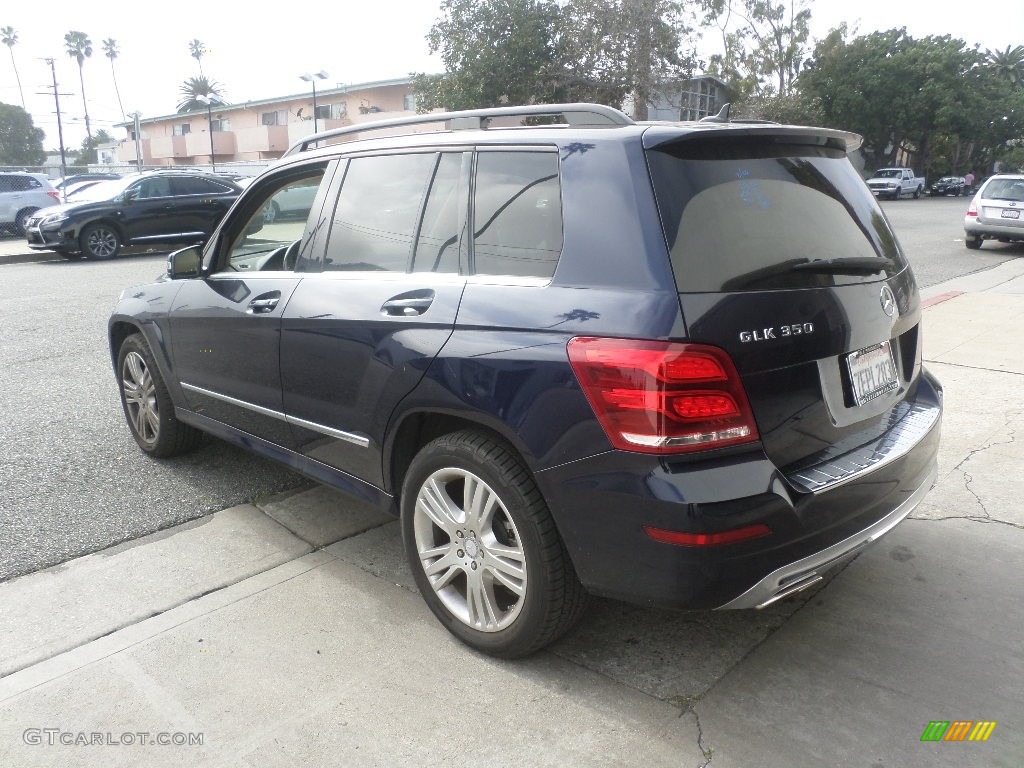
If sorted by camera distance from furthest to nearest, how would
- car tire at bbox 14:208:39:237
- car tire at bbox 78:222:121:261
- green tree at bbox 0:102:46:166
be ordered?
green tree at bbox 0:102:46:166
car tire at bbox 14:208:39:237
car tire at bbox 78:222:121:261

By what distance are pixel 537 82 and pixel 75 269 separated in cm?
2279

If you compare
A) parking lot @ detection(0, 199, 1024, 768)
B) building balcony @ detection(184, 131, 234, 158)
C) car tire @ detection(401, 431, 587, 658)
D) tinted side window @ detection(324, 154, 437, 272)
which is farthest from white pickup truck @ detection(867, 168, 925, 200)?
car tire @ detection(401, 431, 587, 658)

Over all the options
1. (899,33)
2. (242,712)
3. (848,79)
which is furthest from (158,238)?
(899,33)

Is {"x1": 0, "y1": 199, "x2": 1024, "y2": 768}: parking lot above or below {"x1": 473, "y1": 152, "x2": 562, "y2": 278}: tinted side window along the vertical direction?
below

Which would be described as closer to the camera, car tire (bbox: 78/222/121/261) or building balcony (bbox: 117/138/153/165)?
car tire (bbox: 78/222/121/261)

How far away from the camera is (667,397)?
2.37 m

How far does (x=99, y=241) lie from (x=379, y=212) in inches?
588

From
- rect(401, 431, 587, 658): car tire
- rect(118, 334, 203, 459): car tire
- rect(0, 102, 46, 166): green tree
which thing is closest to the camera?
rect(401, 431, 587, 658): car tire

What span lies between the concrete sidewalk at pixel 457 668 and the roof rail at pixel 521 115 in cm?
178

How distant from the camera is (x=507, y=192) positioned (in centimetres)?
294

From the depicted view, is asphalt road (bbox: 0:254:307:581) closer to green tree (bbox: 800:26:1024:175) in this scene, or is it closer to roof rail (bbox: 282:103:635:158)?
roof rail (bbox: 282:103:635:158)

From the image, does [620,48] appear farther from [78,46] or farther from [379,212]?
[78,46]

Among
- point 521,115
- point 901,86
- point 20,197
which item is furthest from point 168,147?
point 521,115

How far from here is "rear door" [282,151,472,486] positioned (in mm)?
3020
